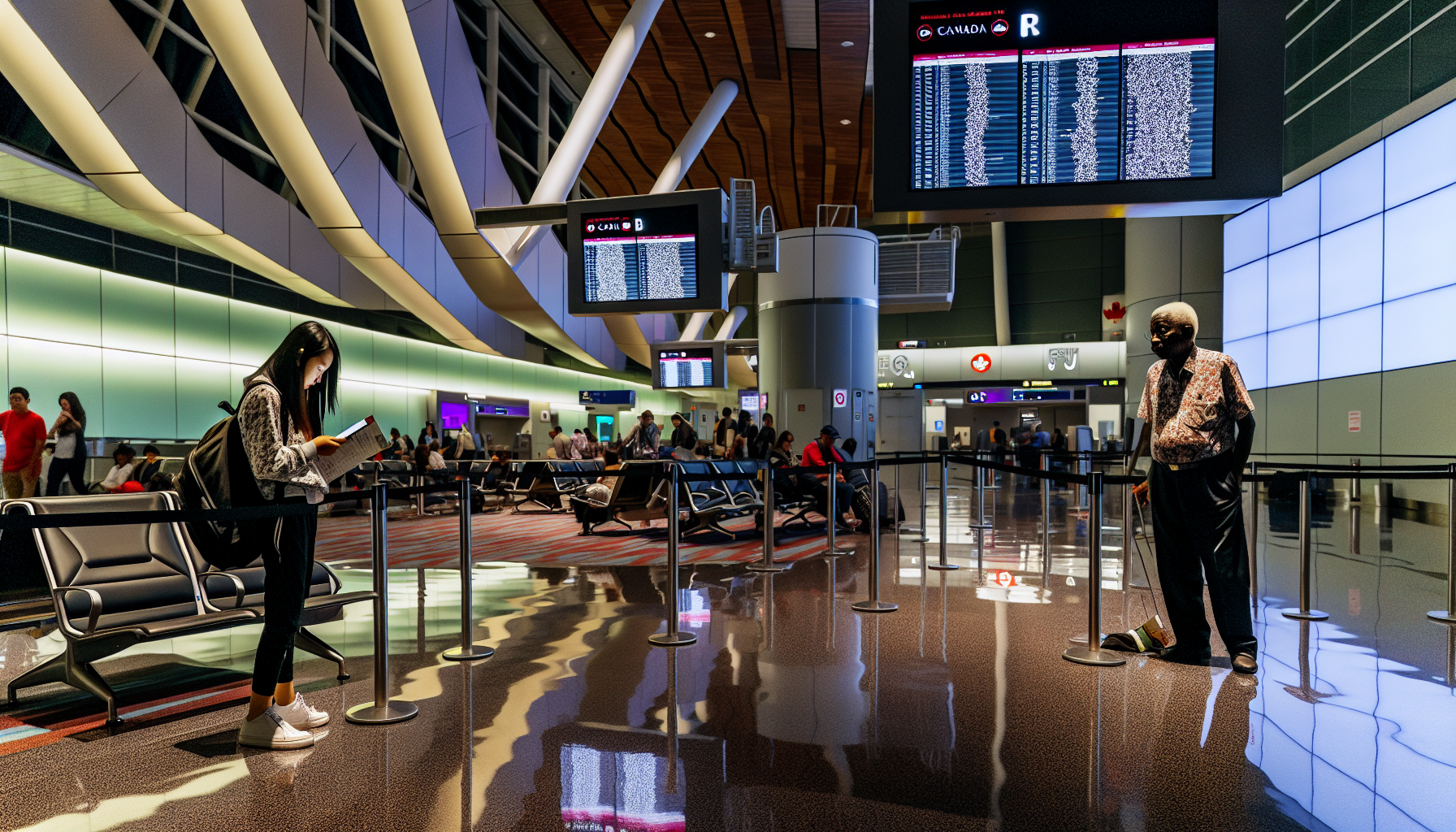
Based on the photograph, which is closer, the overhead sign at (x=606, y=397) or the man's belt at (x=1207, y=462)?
the man's belt at (x=1207, y=462)

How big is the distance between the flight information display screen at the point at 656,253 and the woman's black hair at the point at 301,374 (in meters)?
8.57

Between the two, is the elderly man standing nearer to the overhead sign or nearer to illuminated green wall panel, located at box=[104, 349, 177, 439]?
illuminated green wall panel, located at box=[104, 349, 177, 439]

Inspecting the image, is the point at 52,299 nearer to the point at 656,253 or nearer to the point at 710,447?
the point at 656,253

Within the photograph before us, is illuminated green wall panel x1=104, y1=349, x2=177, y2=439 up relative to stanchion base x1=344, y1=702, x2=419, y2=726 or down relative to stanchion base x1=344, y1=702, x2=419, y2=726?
up

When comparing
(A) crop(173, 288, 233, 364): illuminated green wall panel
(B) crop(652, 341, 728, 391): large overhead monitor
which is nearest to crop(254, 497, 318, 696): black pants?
(A) crop(173, 288, 233, 364): illuminated green wall panel

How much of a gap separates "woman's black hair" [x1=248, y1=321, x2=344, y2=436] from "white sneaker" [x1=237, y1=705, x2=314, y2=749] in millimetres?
1175

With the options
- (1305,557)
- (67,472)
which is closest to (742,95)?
(67,472)

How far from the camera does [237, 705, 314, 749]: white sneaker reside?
3615 millimetres

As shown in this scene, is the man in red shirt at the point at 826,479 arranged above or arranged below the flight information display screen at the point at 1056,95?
below

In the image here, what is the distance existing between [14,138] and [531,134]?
47.0ft

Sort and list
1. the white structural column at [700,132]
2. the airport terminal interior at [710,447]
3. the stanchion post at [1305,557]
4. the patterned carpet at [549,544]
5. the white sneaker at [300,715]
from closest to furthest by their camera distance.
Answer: the airport terminal interior at [710,447], the white sneaker at [300,715], the stanchion post at [1305,557], the patterned carpet at [549,544], the white structural column at [700,132]

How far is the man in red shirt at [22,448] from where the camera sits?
9688mm

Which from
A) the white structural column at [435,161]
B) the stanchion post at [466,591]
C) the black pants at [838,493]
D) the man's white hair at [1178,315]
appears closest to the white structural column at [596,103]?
the white structural column at [435,161]

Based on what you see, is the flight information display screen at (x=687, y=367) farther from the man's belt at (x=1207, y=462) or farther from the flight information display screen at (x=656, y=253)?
the man's belt at (x=1207, y=462)
